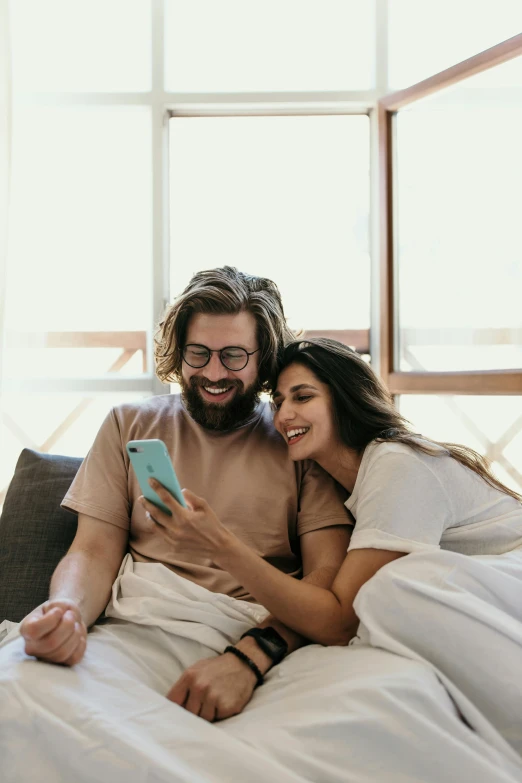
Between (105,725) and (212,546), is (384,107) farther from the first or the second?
(105,725)

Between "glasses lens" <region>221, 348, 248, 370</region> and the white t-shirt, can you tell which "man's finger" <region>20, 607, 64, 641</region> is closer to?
the white t-shirt

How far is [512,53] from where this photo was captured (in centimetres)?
227

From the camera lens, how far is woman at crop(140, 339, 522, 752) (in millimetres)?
1214

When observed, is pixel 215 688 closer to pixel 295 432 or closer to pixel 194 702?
pixel 194 702

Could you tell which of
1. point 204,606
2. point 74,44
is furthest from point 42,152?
point 204,606

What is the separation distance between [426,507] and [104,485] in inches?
27.9

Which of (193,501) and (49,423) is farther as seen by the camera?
(49,423)

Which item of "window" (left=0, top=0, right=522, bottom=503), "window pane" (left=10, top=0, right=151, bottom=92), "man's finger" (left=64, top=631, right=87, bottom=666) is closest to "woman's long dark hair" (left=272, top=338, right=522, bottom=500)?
"man's finger" (left=64, top=631, right=87, bottom=666)

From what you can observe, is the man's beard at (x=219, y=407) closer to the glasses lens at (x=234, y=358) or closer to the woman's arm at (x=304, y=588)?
the glasses lens at (x=234, y=358)

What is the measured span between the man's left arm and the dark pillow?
1.76 feet

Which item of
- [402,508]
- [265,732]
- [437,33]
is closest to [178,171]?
[437,33]

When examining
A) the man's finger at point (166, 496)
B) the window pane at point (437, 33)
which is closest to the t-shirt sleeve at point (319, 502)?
the man's finger at point (166, 496)

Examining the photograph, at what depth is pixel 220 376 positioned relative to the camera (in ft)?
5.57

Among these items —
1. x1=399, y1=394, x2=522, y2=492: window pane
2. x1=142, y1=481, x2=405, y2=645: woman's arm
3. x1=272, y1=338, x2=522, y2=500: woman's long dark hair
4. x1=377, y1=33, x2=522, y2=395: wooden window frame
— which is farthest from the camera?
x1=399, y1=394, x2=522, y2=492: window pane
